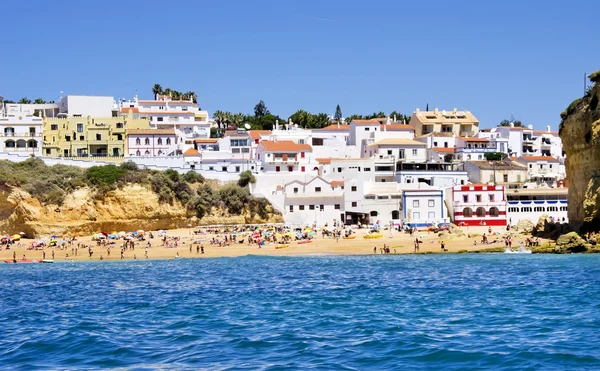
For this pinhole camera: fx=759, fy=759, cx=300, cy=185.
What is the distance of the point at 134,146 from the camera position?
79.9 m

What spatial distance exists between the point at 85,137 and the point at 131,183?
18.3m

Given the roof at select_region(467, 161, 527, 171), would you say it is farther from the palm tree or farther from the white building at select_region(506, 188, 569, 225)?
the palm tree

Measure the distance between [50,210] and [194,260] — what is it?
1744cm

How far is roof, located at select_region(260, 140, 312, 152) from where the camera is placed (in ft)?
247

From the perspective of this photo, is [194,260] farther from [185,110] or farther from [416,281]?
[185,110]

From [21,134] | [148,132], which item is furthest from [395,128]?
[21,134]

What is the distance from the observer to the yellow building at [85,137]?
80.2 metres

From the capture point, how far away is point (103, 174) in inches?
2574

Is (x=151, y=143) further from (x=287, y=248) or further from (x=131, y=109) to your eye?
(x=287, y=248)

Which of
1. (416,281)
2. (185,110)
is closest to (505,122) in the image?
(185,110)

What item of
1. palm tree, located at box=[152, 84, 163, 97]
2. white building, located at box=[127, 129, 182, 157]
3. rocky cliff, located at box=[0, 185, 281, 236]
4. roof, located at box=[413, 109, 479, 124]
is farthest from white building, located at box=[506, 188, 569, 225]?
palm tree, located at box=[152, 84, 163, 97]

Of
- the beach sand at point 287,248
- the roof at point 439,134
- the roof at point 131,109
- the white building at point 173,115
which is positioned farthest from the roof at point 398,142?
the roof at point 131,109

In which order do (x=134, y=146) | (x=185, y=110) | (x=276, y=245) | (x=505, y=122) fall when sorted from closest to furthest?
(x=276, y=245)
(x=134, y=146)
(x=185, y=110)
(x=505, y=122)

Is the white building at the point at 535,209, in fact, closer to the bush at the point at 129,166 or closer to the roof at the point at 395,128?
the roof at the point at 395,128
